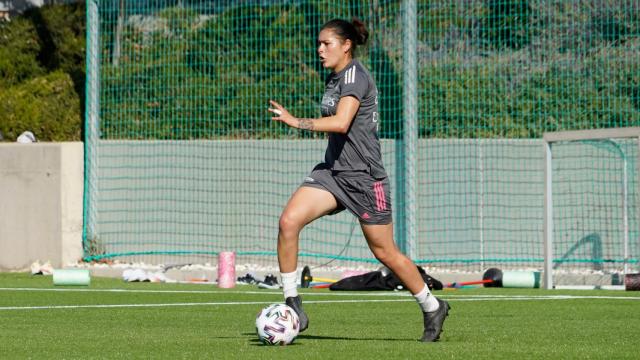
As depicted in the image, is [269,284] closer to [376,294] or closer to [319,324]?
[376,294]

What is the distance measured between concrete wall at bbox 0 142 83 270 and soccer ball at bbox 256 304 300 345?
11.1 meters

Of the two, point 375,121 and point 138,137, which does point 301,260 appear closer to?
point 138,137

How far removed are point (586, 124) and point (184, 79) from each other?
642 centimetres

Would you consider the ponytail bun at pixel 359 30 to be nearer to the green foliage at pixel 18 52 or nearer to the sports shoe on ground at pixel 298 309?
the sports shoe on ground at pixel 298 309

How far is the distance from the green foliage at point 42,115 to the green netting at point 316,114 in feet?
6.87

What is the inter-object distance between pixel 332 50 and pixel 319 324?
7.96 feet

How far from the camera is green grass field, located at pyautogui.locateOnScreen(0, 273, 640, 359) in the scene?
26.1ft

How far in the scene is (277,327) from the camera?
27.6ft

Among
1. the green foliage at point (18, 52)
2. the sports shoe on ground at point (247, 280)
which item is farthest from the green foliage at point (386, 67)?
the sports shoe on ground at point (247, 280)

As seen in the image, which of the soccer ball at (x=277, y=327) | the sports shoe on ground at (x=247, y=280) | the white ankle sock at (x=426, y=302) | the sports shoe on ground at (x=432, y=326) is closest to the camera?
the soccer ball at (x=277, y=327)

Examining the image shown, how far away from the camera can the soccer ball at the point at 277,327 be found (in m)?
8.40

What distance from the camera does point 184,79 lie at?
20672 mm

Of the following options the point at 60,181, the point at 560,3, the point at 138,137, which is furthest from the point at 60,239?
the point at 560,3

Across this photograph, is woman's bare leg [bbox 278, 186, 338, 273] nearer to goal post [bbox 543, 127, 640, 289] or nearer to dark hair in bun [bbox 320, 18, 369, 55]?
dark hair in bun [bbox 320, 18, 369, 55]
